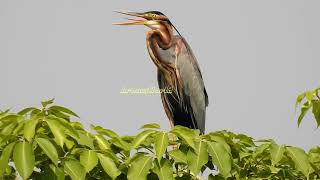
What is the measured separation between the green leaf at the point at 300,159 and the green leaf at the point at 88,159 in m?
1.14

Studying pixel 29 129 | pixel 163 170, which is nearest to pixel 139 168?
pixel 163 170

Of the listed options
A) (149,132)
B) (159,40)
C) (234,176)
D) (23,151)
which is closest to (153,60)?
(159,40)

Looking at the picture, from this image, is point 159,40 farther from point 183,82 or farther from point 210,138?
point 210,138

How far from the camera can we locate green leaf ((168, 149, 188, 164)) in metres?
2.98

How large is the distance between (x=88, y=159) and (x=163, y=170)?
400 millimetres

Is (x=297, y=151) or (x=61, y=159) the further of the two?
(x=297, y=151)

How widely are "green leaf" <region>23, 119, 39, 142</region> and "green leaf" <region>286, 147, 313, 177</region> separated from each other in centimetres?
148

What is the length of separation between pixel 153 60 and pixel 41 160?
3.43m

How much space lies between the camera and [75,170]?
108 inches

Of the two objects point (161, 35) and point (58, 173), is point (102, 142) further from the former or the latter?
point (161, 35)

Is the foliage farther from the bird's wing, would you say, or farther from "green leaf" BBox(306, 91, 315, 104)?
the bird's wing

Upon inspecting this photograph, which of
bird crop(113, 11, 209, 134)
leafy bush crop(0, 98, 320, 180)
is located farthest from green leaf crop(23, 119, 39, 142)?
bird crop(113, 11, 209, 134)

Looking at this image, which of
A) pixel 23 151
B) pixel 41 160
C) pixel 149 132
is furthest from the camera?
pixel 149 132

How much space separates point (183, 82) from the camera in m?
6.62
